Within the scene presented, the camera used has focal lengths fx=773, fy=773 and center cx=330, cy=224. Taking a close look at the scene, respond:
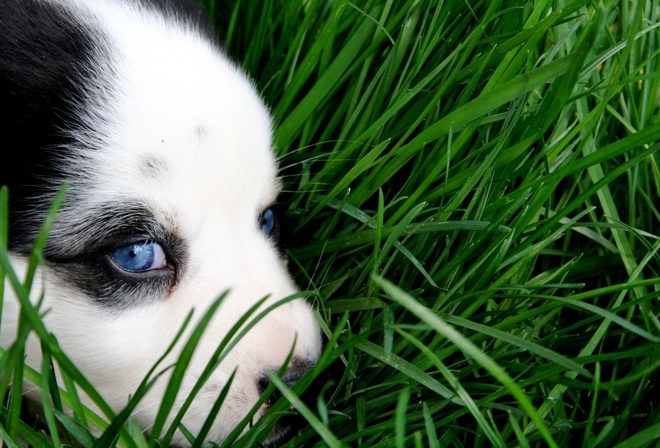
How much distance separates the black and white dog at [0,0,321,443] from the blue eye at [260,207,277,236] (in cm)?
28

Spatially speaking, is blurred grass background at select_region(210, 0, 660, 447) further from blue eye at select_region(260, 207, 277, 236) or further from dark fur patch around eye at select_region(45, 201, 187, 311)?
dark fur patch around eye at select_region(45, 201, 187, 311)

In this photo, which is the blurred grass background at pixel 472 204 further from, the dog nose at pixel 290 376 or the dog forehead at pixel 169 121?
the dog forehead at pixel 169 121

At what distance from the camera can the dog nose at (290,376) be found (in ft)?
5.46

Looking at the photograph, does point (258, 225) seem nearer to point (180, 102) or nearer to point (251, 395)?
point (180, 102)

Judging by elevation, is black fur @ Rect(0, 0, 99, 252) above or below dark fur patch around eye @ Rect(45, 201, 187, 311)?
above

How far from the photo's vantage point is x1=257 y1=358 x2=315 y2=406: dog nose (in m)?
1.67

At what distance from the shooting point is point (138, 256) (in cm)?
183

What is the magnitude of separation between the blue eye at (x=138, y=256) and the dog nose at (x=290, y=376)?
400 millimetres

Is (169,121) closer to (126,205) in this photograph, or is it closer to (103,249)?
(126,205)

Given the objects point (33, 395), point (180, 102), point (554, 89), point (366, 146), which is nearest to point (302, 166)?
point (366, 146)

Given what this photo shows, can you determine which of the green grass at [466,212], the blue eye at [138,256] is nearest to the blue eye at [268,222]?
the green grass at [466,212]

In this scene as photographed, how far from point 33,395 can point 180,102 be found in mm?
773

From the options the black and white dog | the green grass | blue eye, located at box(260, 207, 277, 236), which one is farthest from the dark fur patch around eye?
blue eye, located at box(260, 207, 277, 236)

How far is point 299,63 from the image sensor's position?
99.8 inches
